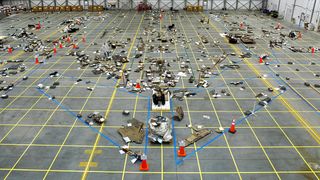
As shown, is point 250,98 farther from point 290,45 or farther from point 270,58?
point 290,45

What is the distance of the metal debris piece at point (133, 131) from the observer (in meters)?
12.5

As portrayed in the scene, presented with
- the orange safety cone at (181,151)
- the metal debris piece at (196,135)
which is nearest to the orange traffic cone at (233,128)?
the metal debris piece at (196,135)

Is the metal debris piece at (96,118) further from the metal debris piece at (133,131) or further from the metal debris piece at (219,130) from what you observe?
the metal debris piece at (219,130)

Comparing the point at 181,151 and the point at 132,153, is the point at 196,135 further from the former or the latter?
the point at 132,153

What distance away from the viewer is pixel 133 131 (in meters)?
13.1

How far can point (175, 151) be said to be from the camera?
462 inches

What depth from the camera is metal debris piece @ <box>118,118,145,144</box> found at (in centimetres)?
1246

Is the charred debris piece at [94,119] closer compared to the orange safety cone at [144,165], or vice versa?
the orange safety cone at [144,165]

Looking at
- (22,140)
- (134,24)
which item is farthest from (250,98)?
(134,24)

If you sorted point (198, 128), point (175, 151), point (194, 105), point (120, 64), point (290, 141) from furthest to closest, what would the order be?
point (120, 64)
point (194, 105)
point (198, 128)
point (290, 141)
point (175, 151)

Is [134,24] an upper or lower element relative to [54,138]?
upper

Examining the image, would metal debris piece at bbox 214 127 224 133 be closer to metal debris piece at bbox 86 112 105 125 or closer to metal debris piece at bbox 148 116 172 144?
metal debris piece at bbox 148 116 172 144

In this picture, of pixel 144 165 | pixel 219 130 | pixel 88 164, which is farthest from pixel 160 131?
pixel 88 164

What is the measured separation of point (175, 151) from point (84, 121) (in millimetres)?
5501
